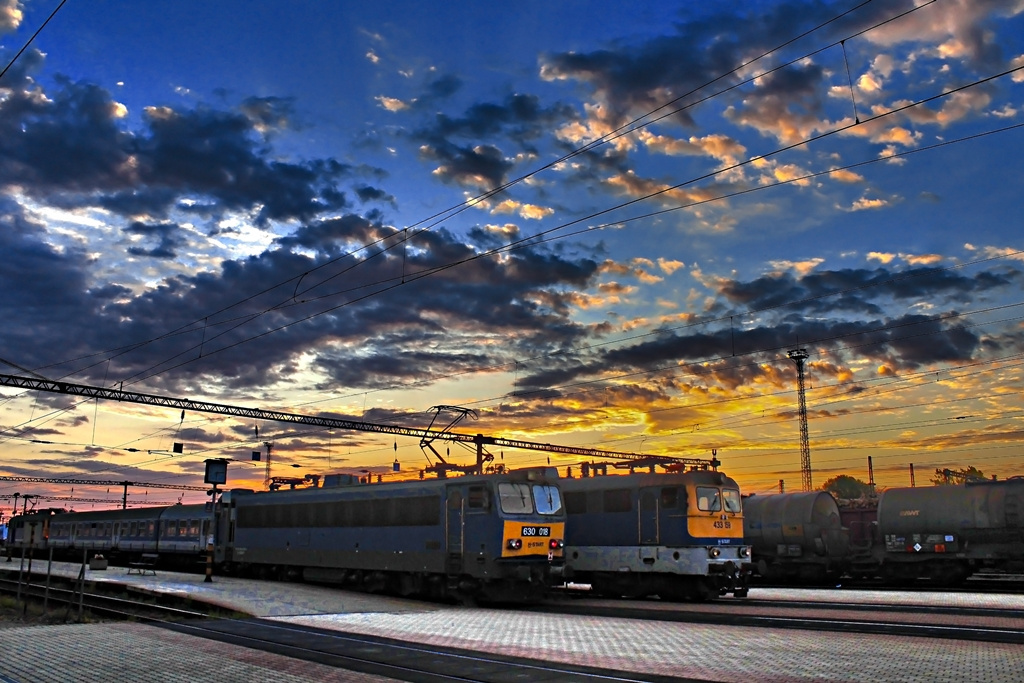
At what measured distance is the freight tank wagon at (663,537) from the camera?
25094 millimetres

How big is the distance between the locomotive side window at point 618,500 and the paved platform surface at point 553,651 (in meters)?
6.07

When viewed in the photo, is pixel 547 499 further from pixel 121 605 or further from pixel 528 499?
pixel 121 605

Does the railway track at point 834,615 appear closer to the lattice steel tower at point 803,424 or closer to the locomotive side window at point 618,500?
the locomotive side window at point 618,500

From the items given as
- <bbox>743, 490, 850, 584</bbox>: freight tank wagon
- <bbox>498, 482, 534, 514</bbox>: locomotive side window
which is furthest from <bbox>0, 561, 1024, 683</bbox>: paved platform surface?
<bbox>743, 490, 850, 584</bbox>: freight tank wagon

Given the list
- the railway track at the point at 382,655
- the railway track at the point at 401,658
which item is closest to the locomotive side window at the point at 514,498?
the railway track at the point at 382,655

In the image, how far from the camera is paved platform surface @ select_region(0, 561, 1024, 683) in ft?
39.8

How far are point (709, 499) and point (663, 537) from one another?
6.02 feet

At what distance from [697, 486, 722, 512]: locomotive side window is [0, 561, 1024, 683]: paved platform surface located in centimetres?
643

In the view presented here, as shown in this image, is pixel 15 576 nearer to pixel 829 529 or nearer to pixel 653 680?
pixel 829 529

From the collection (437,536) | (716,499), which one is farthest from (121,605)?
(716,499)

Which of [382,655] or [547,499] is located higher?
[547,499]

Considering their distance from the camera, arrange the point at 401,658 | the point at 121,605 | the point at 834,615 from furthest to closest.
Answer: the point at 121,605 < the point at 834,615 < the point at 401,658

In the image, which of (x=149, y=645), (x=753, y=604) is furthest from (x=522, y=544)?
(x=149, y=645)

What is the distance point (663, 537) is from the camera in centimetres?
2539
